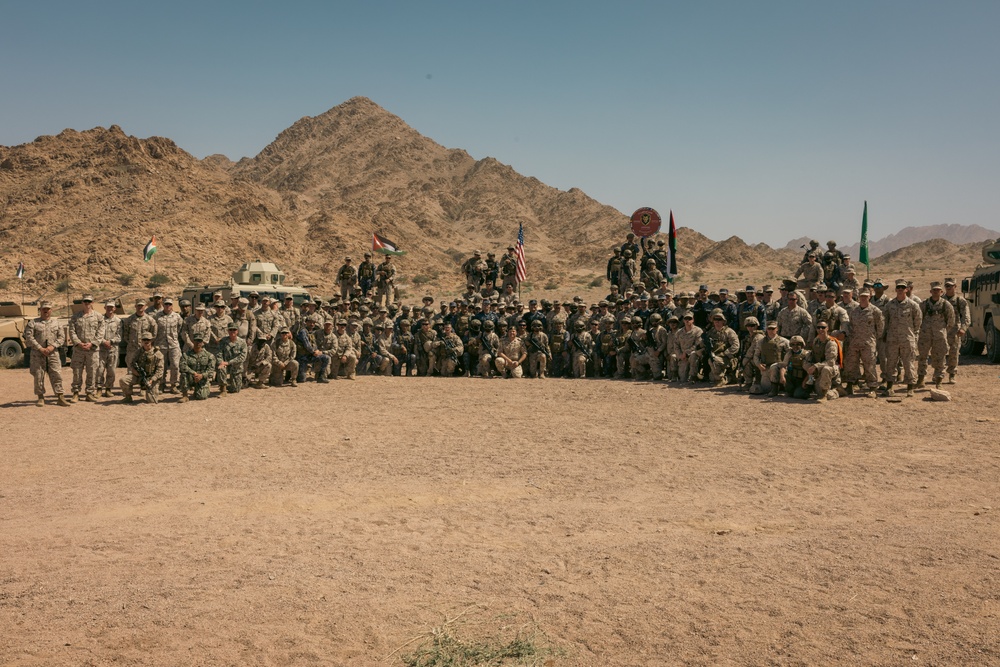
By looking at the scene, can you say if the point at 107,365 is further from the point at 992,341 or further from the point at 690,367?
the point at 992,341

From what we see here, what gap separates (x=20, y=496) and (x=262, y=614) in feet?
13.3

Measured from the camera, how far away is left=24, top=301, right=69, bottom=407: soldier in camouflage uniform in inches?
483

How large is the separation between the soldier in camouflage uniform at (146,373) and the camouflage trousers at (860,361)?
1160 centimetres

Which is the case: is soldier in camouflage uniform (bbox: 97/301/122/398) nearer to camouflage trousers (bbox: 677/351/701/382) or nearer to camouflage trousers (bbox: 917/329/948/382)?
camouflage trousers (bbox: 677/351/701/382)

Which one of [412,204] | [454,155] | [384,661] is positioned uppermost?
[454,155]

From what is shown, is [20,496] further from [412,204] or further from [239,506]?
[412,204]

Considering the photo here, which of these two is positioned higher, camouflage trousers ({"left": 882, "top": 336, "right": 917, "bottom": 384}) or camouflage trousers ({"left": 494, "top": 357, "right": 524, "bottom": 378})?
camouflage trousers ({"left": 882, "top": 336, "right": 917, "bottom": 384})

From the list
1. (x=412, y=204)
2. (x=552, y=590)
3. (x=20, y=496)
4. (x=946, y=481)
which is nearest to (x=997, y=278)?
(x=946, y=481)

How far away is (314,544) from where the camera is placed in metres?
5.99

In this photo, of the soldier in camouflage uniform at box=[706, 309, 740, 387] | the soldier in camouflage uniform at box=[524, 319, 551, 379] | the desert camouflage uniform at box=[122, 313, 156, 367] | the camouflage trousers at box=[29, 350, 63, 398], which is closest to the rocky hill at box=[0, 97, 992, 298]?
the desert camouflage uniform at box=[122, 313, 156, 367]

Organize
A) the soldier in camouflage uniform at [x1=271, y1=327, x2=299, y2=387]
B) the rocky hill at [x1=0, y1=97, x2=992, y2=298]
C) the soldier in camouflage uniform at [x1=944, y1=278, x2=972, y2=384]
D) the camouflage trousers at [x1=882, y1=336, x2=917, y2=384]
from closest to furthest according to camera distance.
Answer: the camouflage trousers at [x1=882, y1=336, x2=917, y2=384]
the soldier in camouflage uniform at [x1=944, y1=278, x2=972, y2=384]
the soldier in camouflage uniform at [x1=271, y1=327, x2=299, y2=387]
the rocky hill at [x1=0, y1=97, x2=992, y2=298]

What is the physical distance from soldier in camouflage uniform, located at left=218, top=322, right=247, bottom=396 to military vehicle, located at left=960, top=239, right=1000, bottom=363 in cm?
1539

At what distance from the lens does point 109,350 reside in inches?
526

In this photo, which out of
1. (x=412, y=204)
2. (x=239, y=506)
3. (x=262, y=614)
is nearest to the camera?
(x=262, y=614)
